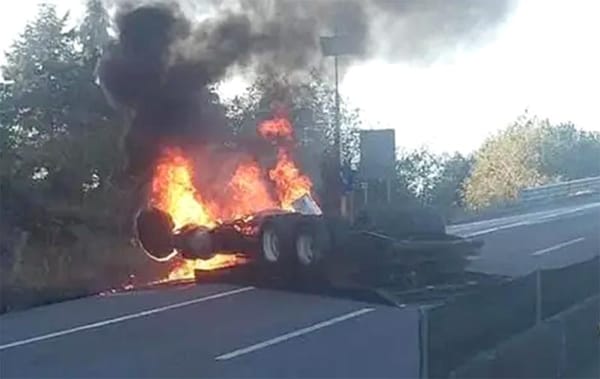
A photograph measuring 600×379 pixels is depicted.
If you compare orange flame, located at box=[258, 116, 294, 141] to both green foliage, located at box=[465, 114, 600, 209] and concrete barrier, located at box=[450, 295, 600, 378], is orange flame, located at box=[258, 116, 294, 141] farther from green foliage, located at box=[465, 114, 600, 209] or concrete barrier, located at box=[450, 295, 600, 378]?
green foliage, located at box=[465, 114, 600, 209]

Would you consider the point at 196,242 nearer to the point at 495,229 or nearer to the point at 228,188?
the point at 228,188

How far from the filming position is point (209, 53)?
877 inches

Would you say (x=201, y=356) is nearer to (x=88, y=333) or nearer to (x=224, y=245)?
(x=88, y=333)

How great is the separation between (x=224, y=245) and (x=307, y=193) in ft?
10.2

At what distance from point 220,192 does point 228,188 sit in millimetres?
303

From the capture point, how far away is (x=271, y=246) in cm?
1759

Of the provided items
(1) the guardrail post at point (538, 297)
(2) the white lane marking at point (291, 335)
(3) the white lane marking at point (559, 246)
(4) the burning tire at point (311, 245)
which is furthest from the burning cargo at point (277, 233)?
(1) the guardrail post at point (538, 297)

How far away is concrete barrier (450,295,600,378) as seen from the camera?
29.8 feet

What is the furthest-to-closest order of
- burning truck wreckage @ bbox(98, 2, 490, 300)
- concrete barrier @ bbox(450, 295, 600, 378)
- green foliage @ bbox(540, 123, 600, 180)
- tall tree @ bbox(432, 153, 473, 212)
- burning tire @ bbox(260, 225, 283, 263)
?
green foliage @ bbox(540, 123, 600, 180)
tall tree @ bbox(432, 153, 473, 212)
burning tire @ bbox(260, 225, 283, 263)
burning truck wreckage @ bbox(98, 2, 490, 300)
concrete barrier @ bbox(450, 295, 600, 378)

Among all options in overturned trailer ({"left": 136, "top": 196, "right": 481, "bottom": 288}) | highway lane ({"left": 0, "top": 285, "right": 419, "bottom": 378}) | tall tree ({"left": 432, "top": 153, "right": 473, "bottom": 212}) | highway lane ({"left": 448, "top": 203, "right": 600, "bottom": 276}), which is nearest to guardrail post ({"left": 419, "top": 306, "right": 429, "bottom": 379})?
highway lane ({"left": 0, "top": 285, "right": 419, "bottom": 378})

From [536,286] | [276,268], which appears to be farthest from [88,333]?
[536,286]

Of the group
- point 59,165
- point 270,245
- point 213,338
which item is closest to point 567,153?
point 59,165

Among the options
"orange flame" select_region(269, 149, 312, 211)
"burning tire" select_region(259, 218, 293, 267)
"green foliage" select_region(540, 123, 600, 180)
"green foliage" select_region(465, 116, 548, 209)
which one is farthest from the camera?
"green foliage" select_region(540, 123, 600, 180)

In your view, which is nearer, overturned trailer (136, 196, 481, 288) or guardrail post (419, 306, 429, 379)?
guardrail post (419, 306, 429, 379)
